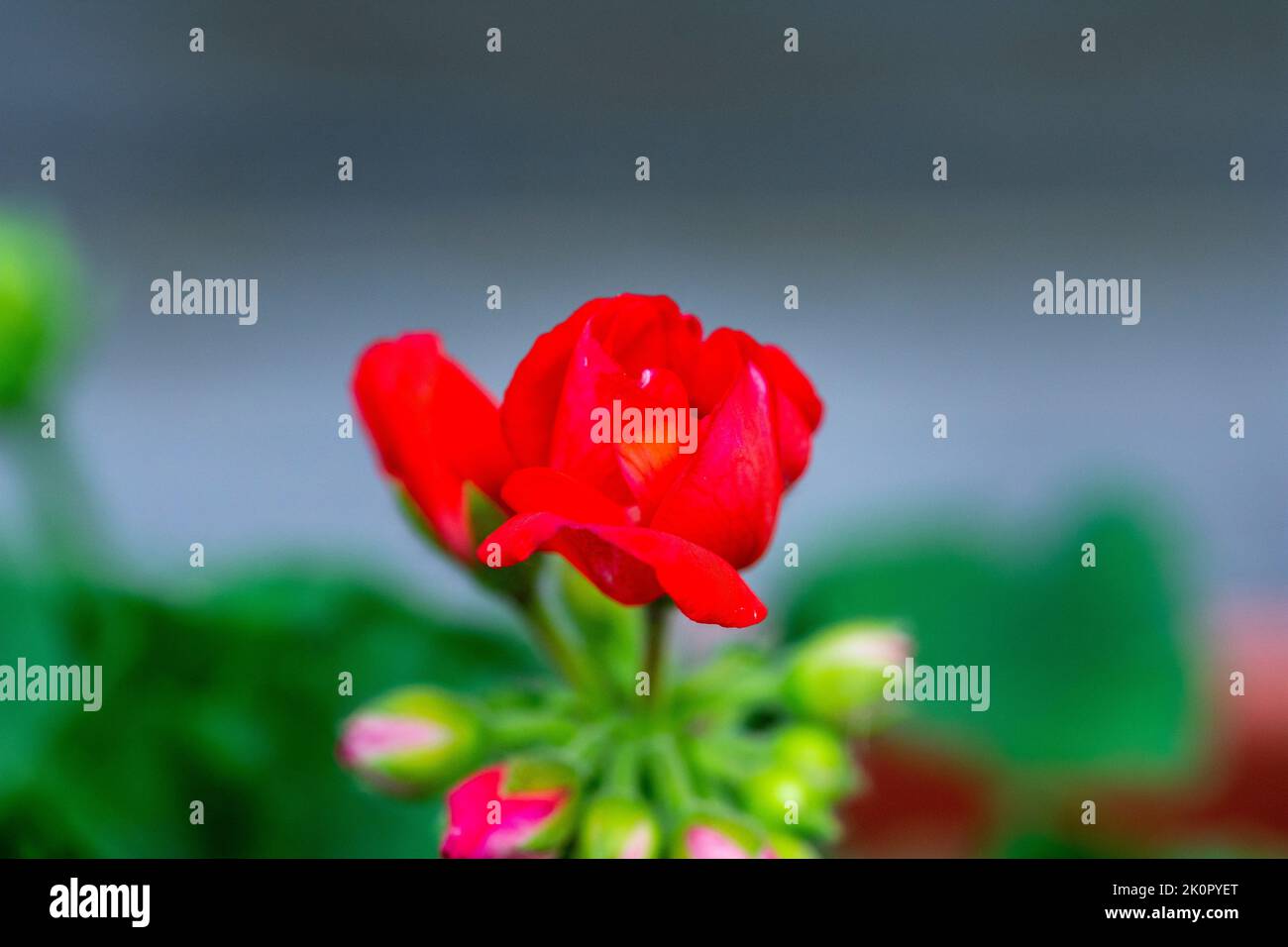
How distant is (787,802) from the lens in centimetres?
50

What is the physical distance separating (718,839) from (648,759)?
0.19 ft

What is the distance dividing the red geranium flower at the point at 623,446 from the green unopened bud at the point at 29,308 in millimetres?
282

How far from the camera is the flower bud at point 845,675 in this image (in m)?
0.52

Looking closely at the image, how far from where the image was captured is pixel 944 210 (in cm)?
82

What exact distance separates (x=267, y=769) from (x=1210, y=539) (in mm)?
605

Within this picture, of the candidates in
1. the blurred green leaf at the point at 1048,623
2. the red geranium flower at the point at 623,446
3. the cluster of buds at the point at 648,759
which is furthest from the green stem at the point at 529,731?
the blurred green leaf at the point at 1048,623

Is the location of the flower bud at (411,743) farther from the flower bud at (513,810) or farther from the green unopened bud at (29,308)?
the green unopened bud at (29,308)

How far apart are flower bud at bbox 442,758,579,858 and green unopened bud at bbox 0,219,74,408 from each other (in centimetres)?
33

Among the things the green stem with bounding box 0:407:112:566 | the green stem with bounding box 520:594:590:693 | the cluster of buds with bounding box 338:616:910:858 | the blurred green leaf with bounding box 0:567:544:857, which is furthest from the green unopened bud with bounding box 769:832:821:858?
the green stem with bounding box 0:407:112:566

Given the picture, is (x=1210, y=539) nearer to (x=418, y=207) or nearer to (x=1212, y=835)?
(x=1212, y=835)

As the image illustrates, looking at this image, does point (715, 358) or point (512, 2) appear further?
point (512, 2)

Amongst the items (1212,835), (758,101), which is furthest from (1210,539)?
(758,101)
